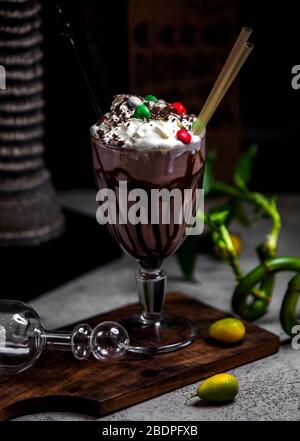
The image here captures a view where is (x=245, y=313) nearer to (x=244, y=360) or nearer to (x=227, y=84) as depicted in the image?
(x=244, y=360)

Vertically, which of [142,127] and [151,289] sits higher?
[142,127]

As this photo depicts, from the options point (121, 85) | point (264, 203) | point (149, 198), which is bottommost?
point (264, 203)

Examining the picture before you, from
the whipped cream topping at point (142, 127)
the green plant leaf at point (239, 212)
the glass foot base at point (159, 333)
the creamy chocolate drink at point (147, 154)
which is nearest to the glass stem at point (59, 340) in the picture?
the glass foot base at point (159, 333)

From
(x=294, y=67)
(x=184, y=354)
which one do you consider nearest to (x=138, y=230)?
(x=184, y=354)

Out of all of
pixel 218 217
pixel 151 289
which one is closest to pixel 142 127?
pixel 151 289

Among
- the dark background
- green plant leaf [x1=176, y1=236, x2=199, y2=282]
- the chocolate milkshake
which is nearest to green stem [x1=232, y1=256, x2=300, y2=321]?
the chocolate milkshake

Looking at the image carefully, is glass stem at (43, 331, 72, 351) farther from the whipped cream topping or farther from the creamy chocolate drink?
the whipped cream topping

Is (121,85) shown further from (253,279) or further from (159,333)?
(159,333)
